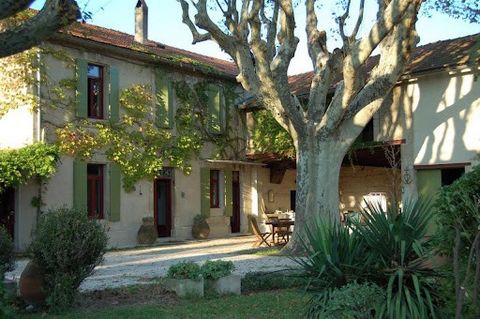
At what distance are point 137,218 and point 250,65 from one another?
7962 millimetres

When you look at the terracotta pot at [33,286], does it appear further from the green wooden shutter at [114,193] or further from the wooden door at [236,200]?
the wooden door at [236,200]

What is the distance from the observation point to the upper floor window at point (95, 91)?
1858cm

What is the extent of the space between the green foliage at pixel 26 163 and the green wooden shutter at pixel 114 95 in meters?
3.03

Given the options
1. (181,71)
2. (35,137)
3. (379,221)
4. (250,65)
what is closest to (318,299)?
(379,221)

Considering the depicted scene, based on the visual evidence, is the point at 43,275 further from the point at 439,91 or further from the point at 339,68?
the point at 439,91

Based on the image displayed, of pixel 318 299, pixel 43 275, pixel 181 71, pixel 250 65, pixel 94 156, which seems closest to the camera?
pixel 318 299

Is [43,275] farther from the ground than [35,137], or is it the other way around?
[35,137]

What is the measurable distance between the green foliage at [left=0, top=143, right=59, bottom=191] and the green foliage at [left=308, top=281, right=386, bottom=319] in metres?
12.1

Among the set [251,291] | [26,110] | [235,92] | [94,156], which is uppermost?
[235,92]

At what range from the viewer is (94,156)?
60.0ft

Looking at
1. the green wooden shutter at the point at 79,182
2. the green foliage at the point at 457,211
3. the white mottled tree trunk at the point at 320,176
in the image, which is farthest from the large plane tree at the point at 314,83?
the green foliage at the point at 457,211

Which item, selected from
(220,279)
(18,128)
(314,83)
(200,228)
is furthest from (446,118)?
(18,128)

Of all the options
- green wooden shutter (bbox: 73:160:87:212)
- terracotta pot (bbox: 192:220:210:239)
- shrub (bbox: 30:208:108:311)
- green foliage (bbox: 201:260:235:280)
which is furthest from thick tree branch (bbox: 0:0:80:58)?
terracotta pot (bbox: 192:220:210:239)

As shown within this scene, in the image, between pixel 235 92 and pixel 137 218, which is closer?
pixel 137 218
